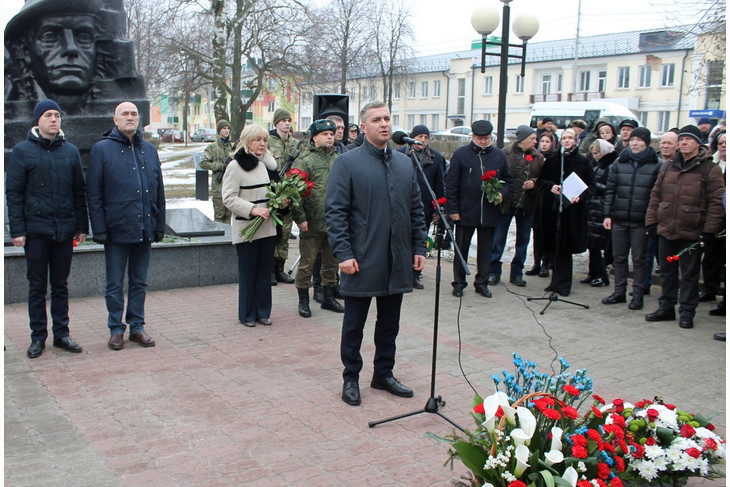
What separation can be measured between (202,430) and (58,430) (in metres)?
0.87

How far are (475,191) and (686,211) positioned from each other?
2293 millimetres

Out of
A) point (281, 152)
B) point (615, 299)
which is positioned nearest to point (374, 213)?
point (281, 152)

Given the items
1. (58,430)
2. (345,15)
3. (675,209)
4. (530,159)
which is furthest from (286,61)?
(58,430)

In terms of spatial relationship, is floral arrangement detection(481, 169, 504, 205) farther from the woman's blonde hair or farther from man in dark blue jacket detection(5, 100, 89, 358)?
man in dark blue jacket detection(5, 100, 89, 358)

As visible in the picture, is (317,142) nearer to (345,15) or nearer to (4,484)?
(4,484)

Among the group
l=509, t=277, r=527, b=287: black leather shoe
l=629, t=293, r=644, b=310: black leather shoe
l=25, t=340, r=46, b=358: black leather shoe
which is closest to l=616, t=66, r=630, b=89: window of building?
l=509, t=277, r=527, b=287: black leather shoe

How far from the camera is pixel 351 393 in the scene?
4.75 meters

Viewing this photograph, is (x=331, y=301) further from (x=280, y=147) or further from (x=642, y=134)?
(x=642, y=134)

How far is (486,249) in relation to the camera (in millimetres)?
8234

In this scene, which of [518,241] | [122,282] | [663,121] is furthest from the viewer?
[663,121]

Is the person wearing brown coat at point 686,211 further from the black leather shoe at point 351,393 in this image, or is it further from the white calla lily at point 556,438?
the white calla lily at point 556,438

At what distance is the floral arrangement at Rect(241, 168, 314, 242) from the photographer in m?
6.39

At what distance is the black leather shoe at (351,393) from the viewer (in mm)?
4727

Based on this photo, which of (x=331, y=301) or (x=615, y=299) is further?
(x=615, y=299)
